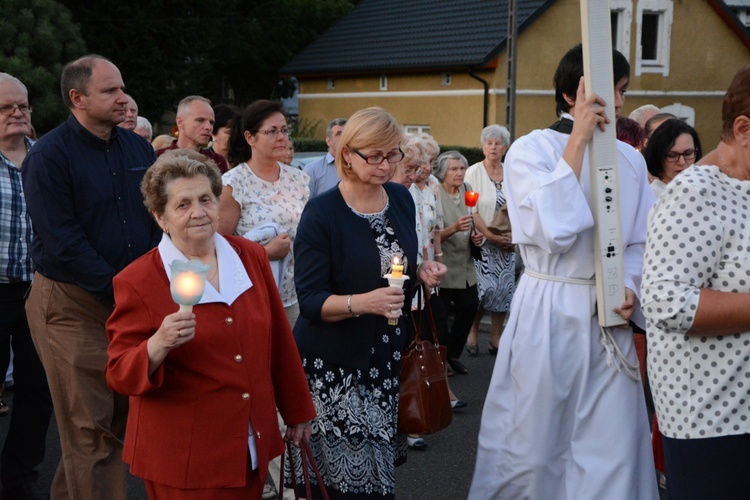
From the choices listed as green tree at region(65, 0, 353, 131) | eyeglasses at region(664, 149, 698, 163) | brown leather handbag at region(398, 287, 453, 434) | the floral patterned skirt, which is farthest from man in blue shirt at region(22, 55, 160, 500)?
green tree at region(65, 0, 353, 131)

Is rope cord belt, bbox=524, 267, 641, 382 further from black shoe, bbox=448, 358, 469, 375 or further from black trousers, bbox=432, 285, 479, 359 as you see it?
black shoe, bbox=448, 358, 469, 375

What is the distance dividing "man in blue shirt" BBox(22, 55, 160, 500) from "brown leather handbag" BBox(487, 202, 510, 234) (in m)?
4.41

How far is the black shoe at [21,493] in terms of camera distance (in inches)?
208

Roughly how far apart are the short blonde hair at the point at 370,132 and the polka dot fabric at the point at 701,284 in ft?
4.48

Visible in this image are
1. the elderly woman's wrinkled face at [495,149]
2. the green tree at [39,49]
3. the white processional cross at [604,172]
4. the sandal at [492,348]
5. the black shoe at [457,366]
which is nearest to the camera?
the white processional cross at [604,172]

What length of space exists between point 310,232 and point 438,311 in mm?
3313

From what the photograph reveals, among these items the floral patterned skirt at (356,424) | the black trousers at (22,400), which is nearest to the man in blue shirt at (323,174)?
the black trousers at (22,400)

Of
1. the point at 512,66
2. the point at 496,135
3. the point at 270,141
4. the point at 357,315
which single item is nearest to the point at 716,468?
the point at 357,315

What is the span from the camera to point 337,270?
4117 mm

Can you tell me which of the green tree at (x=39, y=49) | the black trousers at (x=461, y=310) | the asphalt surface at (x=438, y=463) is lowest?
the asphalt surface at (x=438, y=463)

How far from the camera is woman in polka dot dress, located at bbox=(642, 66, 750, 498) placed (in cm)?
293

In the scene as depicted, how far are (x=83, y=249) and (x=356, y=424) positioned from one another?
4.90 feet

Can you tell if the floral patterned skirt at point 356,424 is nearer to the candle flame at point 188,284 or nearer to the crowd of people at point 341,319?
the crowd of people at point 341,319

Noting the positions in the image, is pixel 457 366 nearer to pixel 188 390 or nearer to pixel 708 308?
pixel 188 390
